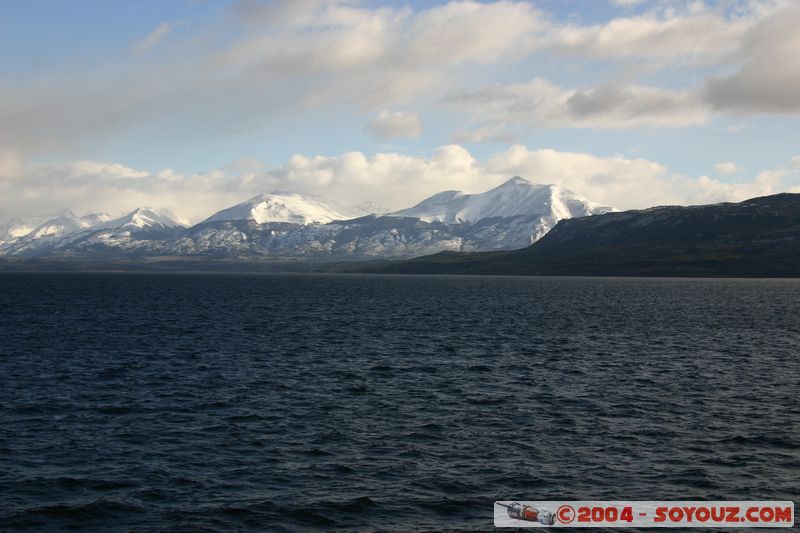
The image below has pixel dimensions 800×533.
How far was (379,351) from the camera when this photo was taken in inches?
3703

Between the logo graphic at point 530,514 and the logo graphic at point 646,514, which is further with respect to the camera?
the logo graphic at point 530,514

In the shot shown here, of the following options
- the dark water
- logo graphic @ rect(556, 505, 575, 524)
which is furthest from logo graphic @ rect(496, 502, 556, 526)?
the dark water

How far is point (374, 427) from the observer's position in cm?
5166

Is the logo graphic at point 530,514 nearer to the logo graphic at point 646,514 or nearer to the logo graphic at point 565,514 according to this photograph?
the logo graphic at point 646,514

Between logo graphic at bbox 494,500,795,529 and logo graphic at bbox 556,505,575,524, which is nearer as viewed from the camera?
logo graphic at bbox 494,500,795,529

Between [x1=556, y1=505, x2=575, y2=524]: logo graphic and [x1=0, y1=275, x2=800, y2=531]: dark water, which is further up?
[x1=0, y1=275, x2=800, y2=531]: dark water

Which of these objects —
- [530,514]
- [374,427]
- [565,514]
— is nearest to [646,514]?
[565,514]

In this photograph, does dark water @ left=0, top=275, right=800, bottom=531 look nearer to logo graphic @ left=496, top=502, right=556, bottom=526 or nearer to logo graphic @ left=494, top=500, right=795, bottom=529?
logo graphic @ left=494, top=500, right=795, bottom=529

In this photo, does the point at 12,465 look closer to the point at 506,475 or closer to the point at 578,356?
the point at 506,475

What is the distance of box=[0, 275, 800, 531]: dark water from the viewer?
120 ft

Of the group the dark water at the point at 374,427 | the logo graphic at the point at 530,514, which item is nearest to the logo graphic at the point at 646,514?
the logo graphic at the point at 530,514

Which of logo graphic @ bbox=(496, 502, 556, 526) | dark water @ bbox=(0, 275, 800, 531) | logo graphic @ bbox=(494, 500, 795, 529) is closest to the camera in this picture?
logo graphic @ bbox=(494, 500, 795, 529)

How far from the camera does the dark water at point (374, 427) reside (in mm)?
36500

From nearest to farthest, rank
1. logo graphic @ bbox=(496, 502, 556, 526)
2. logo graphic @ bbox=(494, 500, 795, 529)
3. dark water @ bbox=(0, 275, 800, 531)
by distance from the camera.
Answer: logo graphic @ bbox=(494, 500, 795, 529), logo graphic @ bbox=(496, 502, 556, 526), dark water @ bbox=(0, 275, 800, 531)
